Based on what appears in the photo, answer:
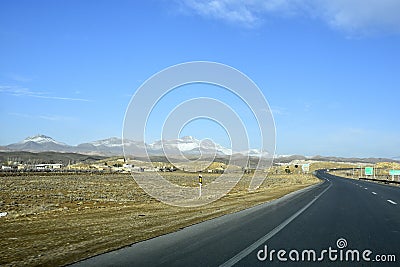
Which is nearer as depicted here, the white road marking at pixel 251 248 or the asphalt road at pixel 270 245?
the white road marking at pixel 251 248

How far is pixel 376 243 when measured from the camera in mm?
10172

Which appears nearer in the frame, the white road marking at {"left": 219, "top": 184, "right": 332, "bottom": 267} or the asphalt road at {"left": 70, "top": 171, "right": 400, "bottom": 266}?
the white road marking at {"left": 219, "top": 184, "right": 332, "bottom": 267}

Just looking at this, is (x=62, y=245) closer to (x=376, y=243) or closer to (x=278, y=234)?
(x=278, y=234)

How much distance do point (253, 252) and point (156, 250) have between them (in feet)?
6.82

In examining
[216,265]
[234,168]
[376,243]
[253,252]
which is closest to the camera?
[216,265]

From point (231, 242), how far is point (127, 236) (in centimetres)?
296

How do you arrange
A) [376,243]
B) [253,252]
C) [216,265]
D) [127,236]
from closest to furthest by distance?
[216,265] < [253,252] < [376,243] < [127,236]

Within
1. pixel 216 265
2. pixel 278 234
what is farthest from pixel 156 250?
pixel 278 234

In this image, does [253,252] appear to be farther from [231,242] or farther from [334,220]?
[334,220]

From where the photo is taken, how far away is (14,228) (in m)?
14.4

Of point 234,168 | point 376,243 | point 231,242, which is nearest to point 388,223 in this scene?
point 376,243

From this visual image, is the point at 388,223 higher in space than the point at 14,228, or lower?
higher

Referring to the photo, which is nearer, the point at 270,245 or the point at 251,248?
the point at 251,248

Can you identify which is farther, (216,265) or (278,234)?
(278,234)
